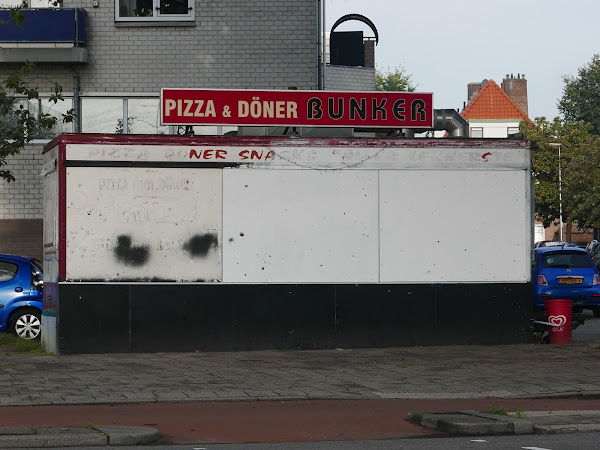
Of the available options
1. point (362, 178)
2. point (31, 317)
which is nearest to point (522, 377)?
point (362, 178)

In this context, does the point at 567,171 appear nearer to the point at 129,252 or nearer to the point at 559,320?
the point at 559,320

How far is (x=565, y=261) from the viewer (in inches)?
1036

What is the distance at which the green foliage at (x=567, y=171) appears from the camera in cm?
7294

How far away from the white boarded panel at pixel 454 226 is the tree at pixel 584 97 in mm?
102966

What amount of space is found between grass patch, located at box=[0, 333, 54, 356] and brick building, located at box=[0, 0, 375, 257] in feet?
27.3

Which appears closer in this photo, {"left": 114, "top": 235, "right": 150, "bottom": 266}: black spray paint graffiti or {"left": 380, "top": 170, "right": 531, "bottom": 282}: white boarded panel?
{"left": 114, "top": 235, "right": 150, "bottom": 266}: black spray paint graffiti

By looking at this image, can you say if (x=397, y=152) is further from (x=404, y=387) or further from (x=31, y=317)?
(x=31, y=317)

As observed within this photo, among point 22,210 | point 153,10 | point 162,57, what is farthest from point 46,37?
point 22,210

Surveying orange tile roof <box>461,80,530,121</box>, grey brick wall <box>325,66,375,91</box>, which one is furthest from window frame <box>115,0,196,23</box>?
orange tile roof <box>461,80,530,121</box>

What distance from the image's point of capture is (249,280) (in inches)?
680

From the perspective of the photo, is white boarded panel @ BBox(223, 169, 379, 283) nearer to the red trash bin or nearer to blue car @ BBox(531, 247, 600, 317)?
the red trash bin

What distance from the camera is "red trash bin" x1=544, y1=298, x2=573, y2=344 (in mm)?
18422

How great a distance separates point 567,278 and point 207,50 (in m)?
9.44

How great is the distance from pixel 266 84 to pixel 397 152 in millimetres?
10079
